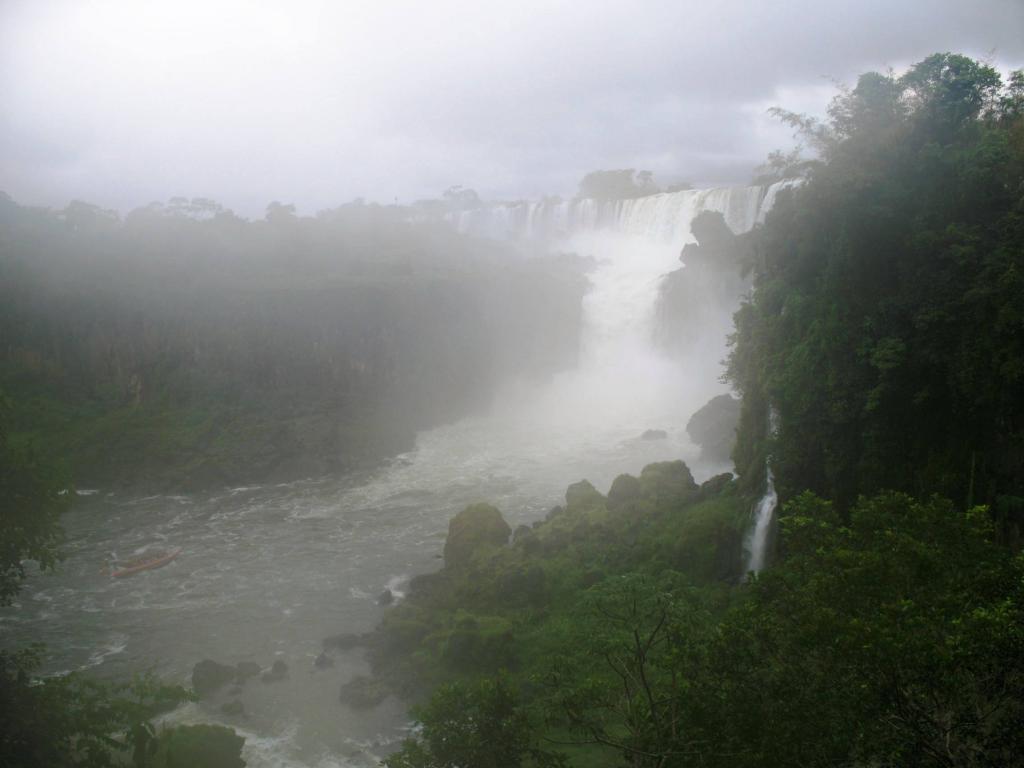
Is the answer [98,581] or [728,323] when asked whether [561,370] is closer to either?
[728,323]

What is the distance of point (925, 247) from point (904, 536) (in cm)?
887

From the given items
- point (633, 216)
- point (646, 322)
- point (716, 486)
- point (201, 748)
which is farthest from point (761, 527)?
point (633, 216)

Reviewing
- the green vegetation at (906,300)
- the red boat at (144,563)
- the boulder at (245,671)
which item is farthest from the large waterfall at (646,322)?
the boulder at (245,671)

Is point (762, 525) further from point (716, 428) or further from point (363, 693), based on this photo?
point (716, 428)

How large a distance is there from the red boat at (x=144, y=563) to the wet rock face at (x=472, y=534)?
10.3 meters

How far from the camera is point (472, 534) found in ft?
74.8

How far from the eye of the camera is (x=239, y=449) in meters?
36.0

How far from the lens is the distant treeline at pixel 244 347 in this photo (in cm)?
3638

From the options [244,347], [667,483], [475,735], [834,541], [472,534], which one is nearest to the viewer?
[834,541]

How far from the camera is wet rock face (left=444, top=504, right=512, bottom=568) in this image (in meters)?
22.5

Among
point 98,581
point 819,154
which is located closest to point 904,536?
point 819,154

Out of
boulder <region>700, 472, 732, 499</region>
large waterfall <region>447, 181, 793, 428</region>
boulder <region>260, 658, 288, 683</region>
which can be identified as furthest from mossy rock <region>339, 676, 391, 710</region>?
large waterfall <region>447, 181, 793, 428</region>

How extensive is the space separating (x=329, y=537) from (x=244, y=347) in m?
19.7

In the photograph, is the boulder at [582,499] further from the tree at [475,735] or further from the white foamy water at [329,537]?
the tree at [475,735]
